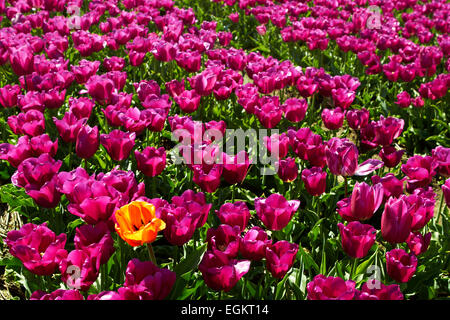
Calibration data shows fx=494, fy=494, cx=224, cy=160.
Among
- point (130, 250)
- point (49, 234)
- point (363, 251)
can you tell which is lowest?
point (130, 250)

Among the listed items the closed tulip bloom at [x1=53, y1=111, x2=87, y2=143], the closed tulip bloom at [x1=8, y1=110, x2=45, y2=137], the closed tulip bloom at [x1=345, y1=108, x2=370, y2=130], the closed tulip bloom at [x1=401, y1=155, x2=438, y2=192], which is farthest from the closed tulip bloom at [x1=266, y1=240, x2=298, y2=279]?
the closed tulip bloom at [x1=345, y1=108, x2=370, y2=130]

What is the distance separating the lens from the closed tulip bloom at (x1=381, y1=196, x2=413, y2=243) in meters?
2.10

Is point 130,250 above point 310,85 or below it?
below

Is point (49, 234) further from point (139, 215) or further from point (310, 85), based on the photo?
point (310, 85)

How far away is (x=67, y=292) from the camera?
168cm

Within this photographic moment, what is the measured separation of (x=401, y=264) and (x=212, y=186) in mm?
945

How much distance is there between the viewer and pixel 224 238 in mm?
2014

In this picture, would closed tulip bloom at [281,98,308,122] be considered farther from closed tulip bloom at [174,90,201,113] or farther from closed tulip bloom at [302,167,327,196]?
closed tulip bloom at [302,167,327,196]

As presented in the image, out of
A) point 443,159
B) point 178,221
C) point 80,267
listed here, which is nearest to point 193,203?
point 178,221

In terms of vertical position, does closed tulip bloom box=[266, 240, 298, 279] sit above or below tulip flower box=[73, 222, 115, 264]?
below

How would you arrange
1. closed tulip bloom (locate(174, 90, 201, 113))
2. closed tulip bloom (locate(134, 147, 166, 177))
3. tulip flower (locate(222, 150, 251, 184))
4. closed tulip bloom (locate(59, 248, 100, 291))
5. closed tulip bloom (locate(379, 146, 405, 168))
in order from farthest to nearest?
closed tulip bloom (locate(174, 90, 201, 113)), closed tulip bloom (locate(379, 146, 405, 168)), closed tulip bloom (locate(134, 147, 166, 177)), tulip flower (locate(222, 150, 251, 184)), closed tulip bloom (locate(59, 248, 100, 291))
